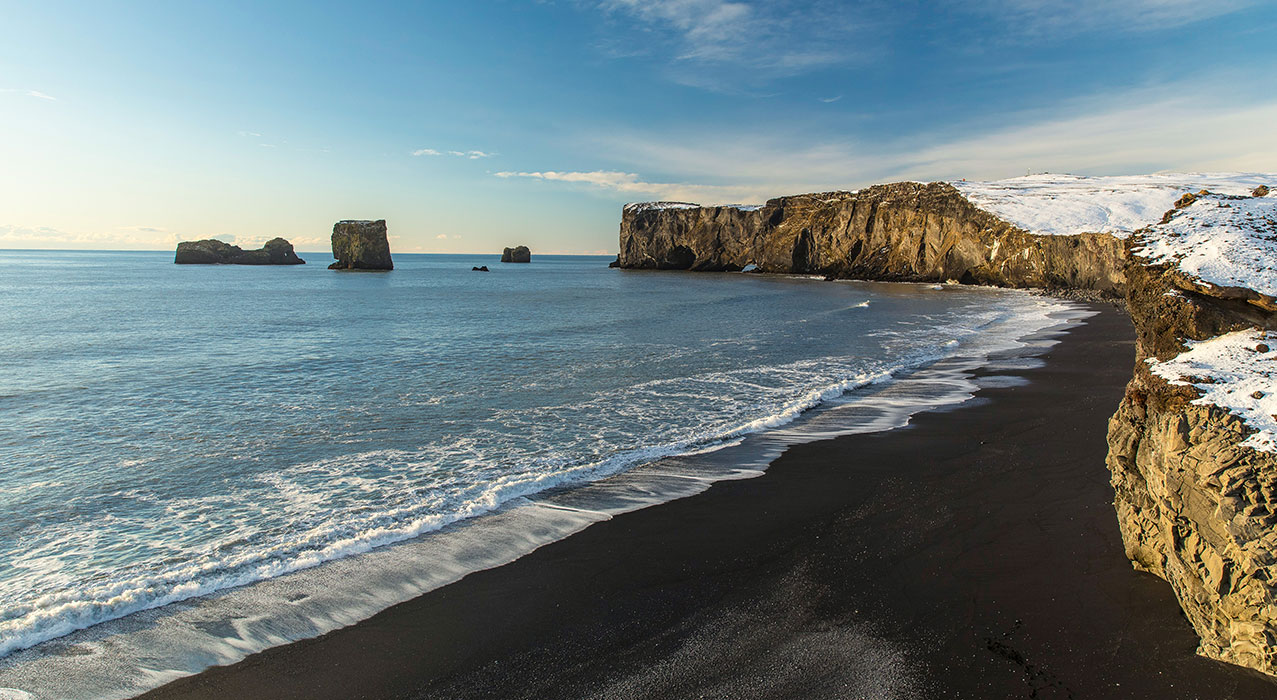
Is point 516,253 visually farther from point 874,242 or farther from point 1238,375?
point 1238,375

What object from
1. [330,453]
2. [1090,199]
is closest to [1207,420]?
[330,453]

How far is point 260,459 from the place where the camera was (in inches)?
404

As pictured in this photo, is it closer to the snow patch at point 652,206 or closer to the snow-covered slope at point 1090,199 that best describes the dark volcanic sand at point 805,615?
the snow-covered slope at point 1090,199

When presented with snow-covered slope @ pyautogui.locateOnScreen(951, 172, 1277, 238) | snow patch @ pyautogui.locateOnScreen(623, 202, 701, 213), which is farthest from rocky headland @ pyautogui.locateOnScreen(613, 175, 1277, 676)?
snow patch @ pyautogui.locateOnScreen(623, 202, 701, 213)

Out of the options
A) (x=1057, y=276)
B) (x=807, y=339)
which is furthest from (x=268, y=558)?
(x=1057, y=276)

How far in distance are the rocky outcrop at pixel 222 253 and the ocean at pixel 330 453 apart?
13302cm

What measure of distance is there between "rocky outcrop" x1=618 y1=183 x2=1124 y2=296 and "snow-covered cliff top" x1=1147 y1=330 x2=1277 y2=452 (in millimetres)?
51411

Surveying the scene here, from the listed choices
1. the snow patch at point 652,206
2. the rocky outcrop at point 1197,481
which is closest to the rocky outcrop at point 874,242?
the snow patch at point 652,206

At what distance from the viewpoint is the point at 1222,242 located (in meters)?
5.74

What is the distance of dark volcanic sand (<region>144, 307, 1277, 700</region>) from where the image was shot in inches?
178

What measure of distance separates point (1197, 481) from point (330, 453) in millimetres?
11577

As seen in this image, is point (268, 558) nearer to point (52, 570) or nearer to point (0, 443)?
point (52, 570)

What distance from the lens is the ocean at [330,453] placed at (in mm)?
5836

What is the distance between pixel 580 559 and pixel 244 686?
10.6ft
